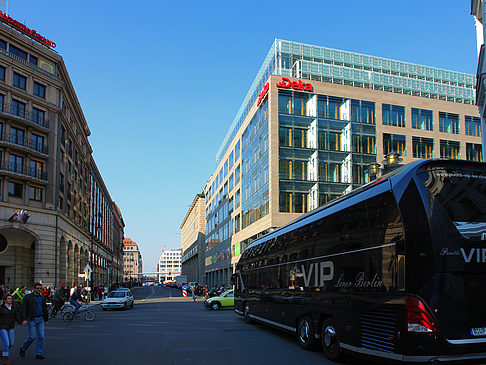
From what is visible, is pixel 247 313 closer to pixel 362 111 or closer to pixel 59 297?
pixel 59 297

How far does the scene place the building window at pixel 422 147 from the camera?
49531 millimetres

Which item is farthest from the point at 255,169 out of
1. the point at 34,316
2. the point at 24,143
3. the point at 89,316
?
the point at 34,316

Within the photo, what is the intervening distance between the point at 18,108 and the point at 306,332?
3718 centimetres

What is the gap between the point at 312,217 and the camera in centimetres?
1280

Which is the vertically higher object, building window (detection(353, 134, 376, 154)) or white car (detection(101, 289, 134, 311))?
building window (detection(353, 134, 376, 154))

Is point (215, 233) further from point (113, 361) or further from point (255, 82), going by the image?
point (113, 361)

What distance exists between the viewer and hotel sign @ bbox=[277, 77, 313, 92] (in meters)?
45.1

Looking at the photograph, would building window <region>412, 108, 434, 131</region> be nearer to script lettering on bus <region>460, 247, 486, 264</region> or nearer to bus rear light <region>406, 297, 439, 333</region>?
script lettering on bus <region>460, 247, 486, 264</region>

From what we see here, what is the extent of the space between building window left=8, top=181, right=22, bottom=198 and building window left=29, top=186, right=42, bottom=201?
1016 millimetres

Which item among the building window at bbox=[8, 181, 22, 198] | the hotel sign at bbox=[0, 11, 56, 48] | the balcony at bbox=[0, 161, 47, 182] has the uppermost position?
the hotel sign at bbox=[0, 11, 56, 48]

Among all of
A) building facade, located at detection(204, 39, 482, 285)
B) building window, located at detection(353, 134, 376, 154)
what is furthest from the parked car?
building window, located at detection(353, 134, 376, 154)

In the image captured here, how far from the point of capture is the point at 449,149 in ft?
166

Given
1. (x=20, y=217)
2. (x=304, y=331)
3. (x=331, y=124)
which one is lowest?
(x=304, y=331)

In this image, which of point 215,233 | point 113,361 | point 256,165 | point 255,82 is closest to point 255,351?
point 113,361
